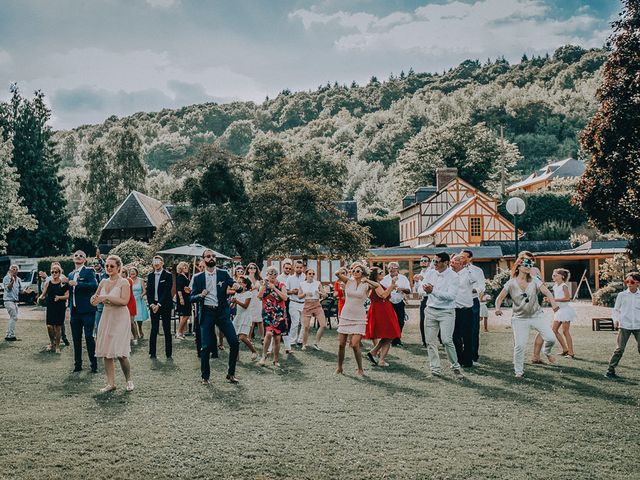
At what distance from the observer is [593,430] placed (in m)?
6.61

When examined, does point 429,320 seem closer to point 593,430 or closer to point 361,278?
point 361,278

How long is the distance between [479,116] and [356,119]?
37541 millimetres

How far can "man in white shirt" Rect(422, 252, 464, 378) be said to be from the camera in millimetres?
9930

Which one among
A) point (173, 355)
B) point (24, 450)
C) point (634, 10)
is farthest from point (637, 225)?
point (24, 450)

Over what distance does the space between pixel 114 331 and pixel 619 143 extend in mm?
18402

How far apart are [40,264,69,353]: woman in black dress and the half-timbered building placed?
3663 centimetres

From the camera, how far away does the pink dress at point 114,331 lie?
8.64 metres

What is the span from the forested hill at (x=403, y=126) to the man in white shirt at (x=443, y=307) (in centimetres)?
3433

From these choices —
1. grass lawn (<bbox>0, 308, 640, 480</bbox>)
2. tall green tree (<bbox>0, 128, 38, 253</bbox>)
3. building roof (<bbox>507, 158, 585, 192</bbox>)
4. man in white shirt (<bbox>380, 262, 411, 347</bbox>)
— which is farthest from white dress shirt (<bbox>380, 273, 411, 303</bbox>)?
building roof (<bbox>507, 158, 585, 192</bbox>)

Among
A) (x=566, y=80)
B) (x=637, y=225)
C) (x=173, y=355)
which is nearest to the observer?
(x=173, y=355)

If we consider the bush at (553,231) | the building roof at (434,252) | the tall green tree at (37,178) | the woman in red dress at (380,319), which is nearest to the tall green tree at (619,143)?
the woman in red dress at (380,319)

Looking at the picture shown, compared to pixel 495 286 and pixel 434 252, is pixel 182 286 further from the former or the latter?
pixel 434 252

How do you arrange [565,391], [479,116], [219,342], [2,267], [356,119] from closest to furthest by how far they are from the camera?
[565,391] → [219,342] → [2,267] → [479,116] → [356,119]

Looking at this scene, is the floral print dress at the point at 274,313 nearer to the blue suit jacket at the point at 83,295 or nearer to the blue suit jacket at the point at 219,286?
the blue suit jacket at the point at 219,286
